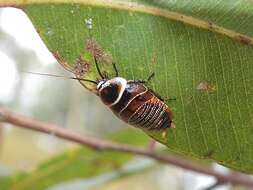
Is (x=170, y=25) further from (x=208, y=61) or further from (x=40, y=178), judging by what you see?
(x=40, y=178)

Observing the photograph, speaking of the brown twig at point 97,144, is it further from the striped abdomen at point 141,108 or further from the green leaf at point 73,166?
the striped abdomen at point 141,108

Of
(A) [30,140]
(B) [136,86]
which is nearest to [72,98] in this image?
(A) [30,140]

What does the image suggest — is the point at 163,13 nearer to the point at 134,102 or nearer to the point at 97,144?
the point at 134,102

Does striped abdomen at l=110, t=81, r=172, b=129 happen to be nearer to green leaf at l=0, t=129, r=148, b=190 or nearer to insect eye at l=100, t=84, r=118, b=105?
insect eye at l=100, t=84, r=118, b=105

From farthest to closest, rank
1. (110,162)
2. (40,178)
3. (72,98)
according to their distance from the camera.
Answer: (72,98) → (110,162) → (40,178)

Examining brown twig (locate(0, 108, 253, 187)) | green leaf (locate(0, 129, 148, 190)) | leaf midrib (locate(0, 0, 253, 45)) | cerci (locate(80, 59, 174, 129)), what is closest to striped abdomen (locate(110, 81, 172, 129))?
cerci (locate(80, 59, 174, 129))

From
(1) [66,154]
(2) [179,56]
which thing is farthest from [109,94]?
(1) [66,154]

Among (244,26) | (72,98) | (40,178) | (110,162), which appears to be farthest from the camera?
(72,98)
